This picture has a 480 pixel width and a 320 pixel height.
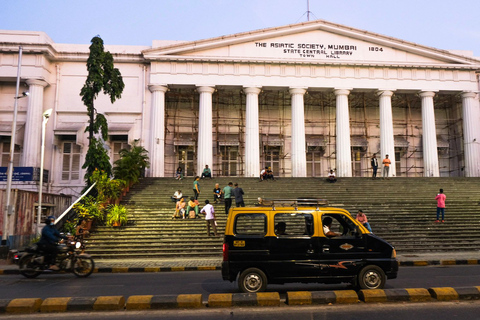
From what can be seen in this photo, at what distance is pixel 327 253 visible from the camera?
8.23 meters

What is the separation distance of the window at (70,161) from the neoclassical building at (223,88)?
0.07 metres

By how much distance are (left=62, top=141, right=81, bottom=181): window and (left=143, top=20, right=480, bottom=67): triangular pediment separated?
8331 millimetres

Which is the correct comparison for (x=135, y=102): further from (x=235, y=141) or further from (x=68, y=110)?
(x=235, y=141)

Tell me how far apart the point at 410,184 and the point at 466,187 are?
3.14 metres

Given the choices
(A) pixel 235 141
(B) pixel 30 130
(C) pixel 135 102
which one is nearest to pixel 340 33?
(A) pixel 235 141

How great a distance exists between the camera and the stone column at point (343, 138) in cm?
2864

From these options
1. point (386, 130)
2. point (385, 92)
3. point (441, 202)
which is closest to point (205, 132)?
point (386, 130)

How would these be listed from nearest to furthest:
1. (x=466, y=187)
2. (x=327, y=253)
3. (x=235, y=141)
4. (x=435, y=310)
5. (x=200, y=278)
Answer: (x=435, y=310)
(x=327, y=253)
(x=200, y=278)
(x=466, y=187)
(x=235, y=141)

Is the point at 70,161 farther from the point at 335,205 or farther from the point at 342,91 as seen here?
the point at 342,91

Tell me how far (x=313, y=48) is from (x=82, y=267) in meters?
23.6

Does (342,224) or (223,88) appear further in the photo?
(223,88)

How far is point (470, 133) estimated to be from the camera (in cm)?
2980

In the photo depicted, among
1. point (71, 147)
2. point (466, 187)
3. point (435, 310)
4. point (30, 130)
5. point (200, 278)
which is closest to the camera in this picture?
point (435, 310)

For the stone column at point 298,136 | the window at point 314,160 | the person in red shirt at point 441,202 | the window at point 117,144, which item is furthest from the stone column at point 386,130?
the window at point 117,144
